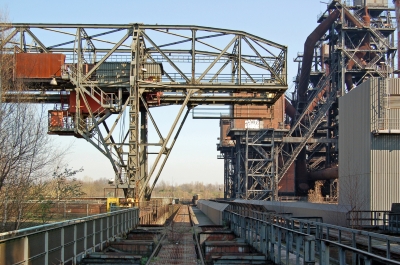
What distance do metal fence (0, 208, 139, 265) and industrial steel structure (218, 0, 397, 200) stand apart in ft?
145

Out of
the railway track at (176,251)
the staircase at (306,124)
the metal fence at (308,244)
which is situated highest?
the staircase at (306,124)

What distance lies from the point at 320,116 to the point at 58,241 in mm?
53265

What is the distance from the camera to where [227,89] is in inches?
1083

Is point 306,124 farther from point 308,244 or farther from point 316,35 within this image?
point 308,244

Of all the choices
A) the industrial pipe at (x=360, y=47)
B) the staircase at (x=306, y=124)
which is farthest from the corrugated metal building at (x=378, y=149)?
the staircase at (x=306, y=124)

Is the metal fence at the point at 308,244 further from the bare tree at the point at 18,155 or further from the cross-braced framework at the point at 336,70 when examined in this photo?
the cross-braced framework at the point at 336,70

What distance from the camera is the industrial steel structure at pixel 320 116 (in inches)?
2339

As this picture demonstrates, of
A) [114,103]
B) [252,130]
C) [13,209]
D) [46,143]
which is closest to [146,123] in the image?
[114,103]

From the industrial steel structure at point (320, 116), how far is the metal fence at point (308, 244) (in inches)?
1587

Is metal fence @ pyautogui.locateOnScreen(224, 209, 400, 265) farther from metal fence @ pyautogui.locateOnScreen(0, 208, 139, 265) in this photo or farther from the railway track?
metal fence @ pyautogui.locateOnScreen(0, 208, 139, 265)

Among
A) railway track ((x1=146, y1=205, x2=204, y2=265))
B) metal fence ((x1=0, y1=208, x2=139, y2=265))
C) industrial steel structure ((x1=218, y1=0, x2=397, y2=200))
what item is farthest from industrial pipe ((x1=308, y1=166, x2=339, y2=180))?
metal fence ((x1=0, y1=208, x2=139, y2=265))

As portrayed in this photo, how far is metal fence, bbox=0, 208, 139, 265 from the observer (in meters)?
9.24

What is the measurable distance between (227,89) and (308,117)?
40875mm

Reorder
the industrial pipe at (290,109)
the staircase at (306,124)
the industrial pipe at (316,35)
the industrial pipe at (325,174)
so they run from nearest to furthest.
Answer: the industrial pipe at (325,174), the industrial pipe at (316,35), the staircase at (306,124), the industrial pipe at (290,109)
